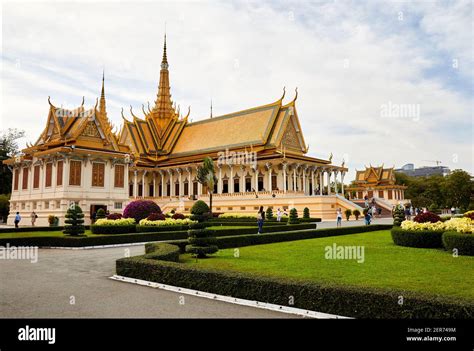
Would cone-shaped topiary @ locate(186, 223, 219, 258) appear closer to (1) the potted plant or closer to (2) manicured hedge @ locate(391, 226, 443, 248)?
(2) manicured hedge @ locate(391, 226, 443, 248)

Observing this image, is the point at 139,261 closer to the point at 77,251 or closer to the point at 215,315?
the point at 215,315

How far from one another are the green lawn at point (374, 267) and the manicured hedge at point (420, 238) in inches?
24.8

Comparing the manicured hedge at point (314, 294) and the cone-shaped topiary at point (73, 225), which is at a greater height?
the cone-shaped topiary at point (73, 225)

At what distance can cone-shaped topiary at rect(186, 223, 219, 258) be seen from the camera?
10.8 m

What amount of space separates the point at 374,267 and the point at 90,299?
20.7 feet

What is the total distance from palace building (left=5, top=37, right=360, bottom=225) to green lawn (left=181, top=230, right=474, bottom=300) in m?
24.3

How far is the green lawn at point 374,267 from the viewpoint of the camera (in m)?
7.02

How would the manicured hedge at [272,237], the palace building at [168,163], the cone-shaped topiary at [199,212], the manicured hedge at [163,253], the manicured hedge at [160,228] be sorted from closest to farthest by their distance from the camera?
the manicured hedge at [163,253] < the cone-shaped topiary at [199,212] < the manicured hedge at [272,237] < the manicured hedge at [160,228] < the palace building at [168,163]

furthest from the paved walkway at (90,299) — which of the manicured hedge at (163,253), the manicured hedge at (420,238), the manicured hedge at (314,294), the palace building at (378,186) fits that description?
the palace building at (378,186)

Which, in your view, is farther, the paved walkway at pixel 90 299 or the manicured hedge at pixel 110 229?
the manicured hedge at pixel 110 229

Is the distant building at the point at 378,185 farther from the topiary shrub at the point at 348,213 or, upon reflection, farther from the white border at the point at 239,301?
the white border at the point at 239,301

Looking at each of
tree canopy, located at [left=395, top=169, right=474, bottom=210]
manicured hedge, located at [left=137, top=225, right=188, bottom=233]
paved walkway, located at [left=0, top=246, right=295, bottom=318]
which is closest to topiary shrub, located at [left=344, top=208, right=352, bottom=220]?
manicured hedge, located at [left=137, top=225, right=188, bottom=233]

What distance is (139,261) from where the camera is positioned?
8.90m
